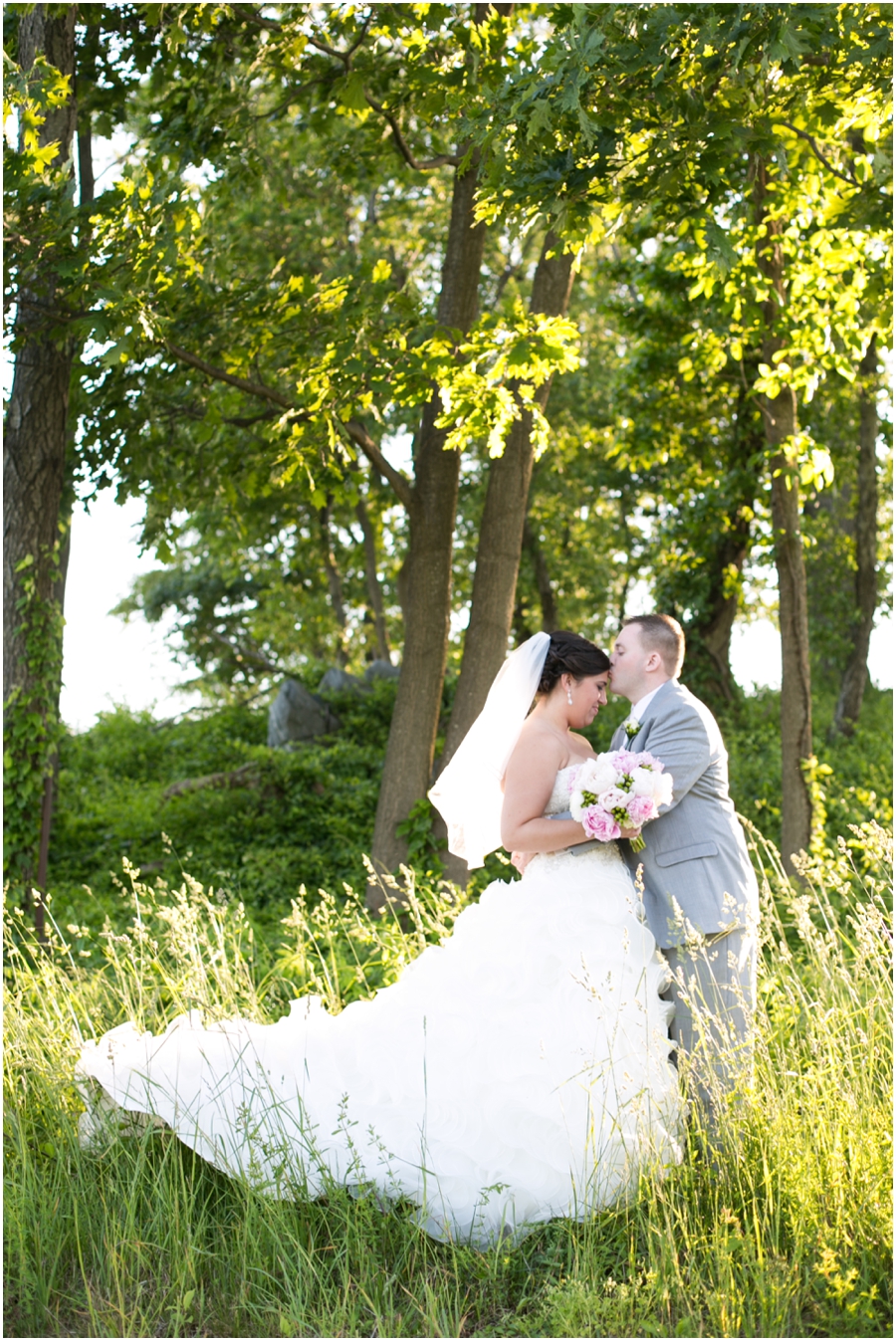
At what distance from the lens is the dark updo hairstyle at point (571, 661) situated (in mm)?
4648

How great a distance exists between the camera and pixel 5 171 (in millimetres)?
5996

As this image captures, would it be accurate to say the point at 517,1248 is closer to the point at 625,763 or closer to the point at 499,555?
the point at 625,763

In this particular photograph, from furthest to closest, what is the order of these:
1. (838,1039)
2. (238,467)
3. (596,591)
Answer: (596,591) < (238,467) < (838,1039)

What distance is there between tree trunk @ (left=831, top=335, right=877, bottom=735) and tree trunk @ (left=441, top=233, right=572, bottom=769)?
5.03 metres

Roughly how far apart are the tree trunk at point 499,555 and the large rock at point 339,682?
724 cm

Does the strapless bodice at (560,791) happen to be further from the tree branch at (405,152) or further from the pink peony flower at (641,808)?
the tree branch at (405,152)

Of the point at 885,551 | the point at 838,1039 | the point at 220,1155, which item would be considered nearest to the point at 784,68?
the point at 838,1039

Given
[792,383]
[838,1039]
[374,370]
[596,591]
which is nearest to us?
[838,1039]

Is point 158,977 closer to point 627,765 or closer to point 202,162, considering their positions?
point 627,765

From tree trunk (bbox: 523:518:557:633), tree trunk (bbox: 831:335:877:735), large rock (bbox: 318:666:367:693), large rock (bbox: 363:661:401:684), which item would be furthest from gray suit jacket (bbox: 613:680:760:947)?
tree trunk (bbox: 523:518:557:633)

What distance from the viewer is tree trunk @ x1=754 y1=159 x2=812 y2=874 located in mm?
8148

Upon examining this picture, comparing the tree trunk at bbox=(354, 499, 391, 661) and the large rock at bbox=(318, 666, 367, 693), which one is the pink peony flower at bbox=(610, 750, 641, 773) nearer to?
the large rock at bbox=(318, 666, 367, 693)

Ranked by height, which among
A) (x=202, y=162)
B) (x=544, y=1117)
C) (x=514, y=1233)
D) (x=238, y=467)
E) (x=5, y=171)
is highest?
(x=202, y=162)

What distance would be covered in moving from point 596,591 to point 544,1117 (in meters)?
16.7
